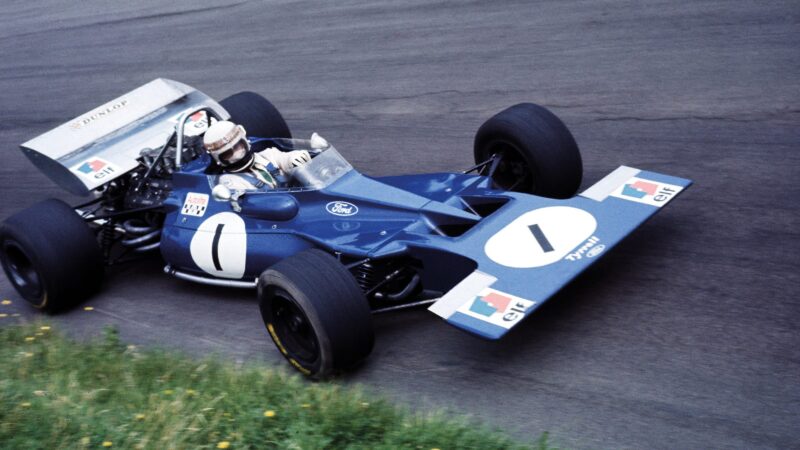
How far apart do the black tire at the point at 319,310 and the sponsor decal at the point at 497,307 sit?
0.61 metres

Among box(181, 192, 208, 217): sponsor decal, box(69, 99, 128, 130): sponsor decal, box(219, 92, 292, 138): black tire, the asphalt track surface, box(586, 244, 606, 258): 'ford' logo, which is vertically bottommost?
the asphalt track surface

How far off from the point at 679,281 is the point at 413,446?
244 centimetres

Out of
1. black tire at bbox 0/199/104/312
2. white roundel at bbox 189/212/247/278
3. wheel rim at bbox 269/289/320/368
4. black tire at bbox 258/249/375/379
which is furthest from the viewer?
black tire at bbox 0/199/104/312

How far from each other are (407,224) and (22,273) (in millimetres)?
3070

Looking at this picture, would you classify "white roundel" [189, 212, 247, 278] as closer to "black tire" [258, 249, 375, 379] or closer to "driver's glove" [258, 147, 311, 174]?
"driver's glove" [258, 147, 311, 174]

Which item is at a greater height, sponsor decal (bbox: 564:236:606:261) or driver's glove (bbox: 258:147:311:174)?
driver's glove (bbox: 258:147:311:174)

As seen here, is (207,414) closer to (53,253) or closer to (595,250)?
(595,250)

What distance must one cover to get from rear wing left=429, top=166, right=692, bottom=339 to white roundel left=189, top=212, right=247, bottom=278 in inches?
64.6

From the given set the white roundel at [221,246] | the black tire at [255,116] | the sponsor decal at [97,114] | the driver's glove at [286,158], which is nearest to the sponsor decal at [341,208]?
the driver's glove at [286,158]

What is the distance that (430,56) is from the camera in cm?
1154

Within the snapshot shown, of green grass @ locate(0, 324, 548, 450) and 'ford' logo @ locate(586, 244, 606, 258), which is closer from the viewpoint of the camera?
green grass @ locate(0, 324, 548, 450)

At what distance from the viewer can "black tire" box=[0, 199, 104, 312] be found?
6715mm

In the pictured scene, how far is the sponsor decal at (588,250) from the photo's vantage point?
17.9ft

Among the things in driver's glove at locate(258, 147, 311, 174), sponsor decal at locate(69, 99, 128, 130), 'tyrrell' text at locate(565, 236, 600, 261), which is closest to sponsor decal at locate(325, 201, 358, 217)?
driver's glove at locate(258, 147, 311, 174)
